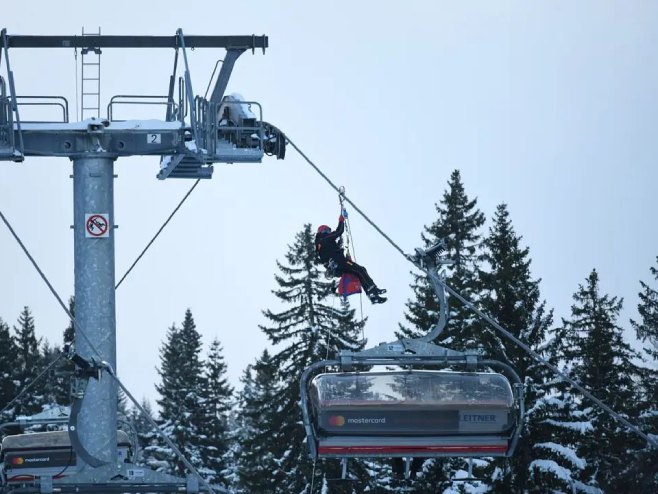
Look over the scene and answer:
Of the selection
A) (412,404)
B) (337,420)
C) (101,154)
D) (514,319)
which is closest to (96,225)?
(101,154)

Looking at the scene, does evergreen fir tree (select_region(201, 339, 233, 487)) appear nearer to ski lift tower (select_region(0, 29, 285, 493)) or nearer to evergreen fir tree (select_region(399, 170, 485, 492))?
evergreen fir tree (select_region(399, 170, 485, 492))

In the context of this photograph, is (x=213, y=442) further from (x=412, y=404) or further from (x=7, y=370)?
(x=412, y=404)

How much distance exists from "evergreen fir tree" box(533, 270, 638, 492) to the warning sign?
2495 cm

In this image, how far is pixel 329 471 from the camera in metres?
53.7

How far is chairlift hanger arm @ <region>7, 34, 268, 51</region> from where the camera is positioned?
98.5ft

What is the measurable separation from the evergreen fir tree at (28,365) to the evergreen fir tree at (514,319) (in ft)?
82.2

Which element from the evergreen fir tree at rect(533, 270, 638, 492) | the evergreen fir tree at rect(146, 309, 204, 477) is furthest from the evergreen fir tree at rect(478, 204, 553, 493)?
the evergreen fir tree at rect(146, 309, 204, 477)

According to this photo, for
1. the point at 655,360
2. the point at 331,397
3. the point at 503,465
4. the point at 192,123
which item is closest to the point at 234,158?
the point at 192,123

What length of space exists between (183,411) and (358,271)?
48370 mm

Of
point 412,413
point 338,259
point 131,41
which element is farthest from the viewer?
point 131,41

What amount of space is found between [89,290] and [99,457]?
2.89 m

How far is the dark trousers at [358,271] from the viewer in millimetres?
28203

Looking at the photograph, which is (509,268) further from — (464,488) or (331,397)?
(331,397)

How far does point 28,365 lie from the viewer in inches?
3317
